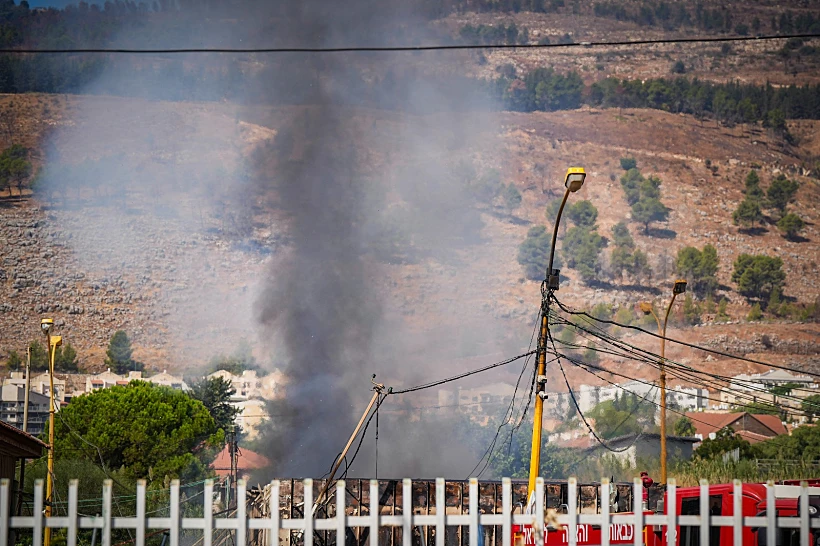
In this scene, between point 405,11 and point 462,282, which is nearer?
point 462,282

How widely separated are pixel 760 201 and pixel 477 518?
6156 inches

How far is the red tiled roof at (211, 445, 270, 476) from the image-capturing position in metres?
71.7

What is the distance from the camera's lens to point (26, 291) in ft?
406

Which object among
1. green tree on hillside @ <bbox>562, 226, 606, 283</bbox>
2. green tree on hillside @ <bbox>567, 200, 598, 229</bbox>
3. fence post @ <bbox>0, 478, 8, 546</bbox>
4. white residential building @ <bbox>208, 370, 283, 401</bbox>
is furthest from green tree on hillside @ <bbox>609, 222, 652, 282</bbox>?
fence post @ <bbox>0, 478, 8, 546</bbox>

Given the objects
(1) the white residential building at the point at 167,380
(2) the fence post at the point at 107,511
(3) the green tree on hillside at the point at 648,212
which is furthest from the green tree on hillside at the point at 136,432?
(3) the green tree on hillside at the point at 648,212

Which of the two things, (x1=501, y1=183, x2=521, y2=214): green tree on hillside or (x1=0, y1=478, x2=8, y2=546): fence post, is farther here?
(x1=501, y1=183, x2=521, y2=214): green tree on hillside

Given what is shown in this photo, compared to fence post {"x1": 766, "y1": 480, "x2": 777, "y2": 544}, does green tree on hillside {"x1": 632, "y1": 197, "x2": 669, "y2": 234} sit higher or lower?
higher

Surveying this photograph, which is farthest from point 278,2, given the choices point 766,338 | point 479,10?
point 766,338

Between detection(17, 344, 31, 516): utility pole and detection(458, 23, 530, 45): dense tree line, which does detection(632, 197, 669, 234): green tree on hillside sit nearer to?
detection(458, 23, 530, 45): dense tree line

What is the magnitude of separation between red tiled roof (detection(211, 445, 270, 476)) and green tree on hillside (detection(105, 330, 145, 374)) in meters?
32.1

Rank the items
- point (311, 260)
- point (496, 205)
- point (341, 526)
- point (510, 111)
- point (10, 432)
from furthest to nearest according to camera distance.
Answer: point (510, 111) → point (496, 205) → point (311, 260) → point (10, 432) → point (341, 526)

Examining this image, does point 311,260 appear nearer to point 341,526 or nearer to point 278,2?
point 278,2

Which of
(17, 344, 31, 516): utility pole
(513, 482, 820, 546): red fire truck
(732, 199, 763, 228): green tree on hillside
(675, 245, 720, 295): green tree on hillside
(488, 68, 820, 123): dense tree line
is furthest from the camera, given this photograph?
(488, 68, 820, 123): dense tree line

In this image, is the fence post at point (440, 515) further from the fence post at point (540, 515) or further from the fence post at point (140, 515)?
the fence post at point (140, 515)
